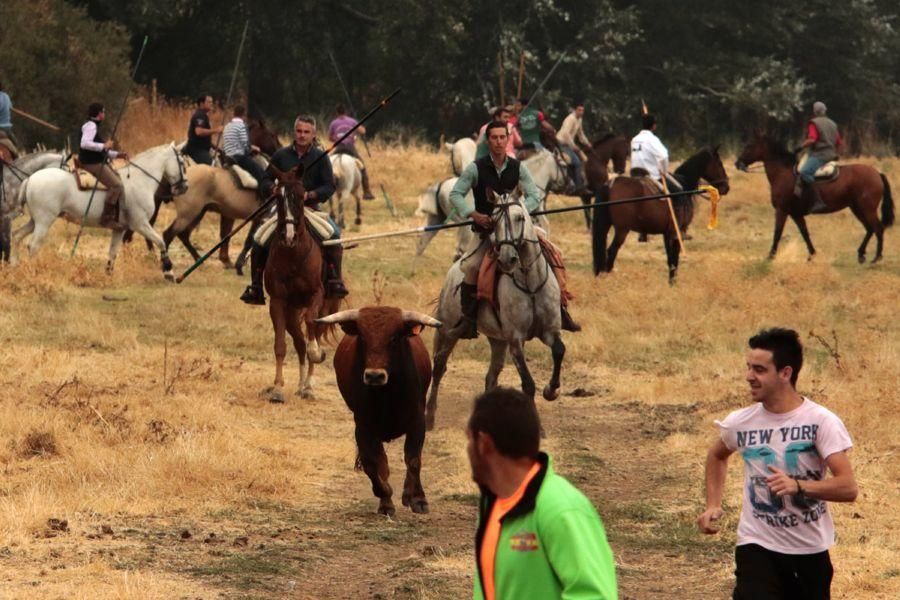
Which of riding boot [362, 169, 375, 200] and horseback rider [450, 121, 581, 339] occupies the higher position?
horseback rider [450, 121, 581, 339]

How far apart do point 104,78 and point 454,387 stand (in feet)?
80.5

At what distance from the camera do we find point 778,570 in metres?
6.43

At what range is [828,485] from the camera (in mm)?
6301

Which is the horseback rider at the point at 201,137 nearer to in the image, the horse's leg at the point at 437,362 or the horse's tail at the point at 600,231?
the horse's tail at the point at 600,231

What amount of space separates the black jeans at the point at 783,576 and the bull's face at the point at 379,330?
4.22 metres

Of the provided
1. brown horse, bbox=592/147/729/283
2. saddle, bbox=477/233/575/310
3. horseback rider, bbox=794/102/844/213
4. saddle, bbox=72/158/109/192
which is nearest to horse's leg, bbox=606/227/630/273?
brown horse, bbox=592/147/729/283

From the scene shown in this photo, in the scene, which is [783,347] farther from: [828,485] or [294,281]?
[294,281]

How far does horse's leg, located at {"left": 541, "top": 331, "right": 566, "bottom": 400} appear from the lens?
13.7 metres

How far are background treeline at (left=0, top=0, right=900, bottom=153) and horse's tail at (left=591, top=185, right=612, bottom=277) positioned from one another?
2266cm

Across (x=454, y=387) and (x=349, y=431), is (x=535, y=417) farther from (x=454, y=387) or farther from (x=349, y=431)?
(x=454, y=387)

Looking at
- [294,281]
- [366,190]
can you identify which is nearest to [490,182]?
[294,281]

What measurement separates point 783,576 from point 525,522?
2.18 m

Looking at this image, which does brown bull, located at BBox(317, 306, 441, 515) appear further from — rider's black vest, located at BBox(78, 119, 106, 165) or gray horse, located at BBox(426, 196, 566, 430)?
rider's black vest, located at BBox(78, 119, 106, 165)

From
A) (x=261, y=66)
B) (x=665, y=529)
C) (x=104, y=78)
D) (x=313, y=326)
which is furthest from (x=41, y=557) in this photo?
(x=261, y=66)
